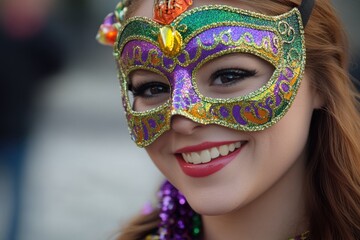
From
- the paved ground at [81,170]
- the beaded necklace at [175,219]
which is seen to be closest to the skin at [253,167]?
the beaded necklace at [175,219]

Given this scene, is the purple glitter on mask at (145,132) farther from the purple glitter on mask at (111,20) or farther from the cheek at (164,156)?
the purple glitter on mask at (111,20)

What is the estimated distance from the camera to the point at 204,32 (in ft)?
5.48

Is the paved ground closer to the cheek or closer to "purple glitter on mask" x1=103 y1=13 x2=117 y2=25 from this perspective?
"purple glitter on mask" x1=103 y1=13 x2=117 y2=25

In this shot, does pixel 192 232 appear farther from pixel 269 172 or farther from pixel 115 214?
pixel 115 214

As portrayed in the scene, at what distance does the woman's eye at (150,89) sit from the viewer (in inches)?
70.6

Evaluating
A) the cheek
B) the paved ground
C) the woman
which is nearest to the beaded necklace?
the woman

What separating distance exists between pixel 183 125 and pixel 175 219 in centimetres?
61

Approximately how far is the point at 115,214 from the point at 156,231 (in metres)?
1.95

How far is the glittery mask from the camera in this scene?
166 centimetres

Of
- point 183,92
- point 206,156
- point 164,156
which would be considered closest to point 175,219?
point 164,156

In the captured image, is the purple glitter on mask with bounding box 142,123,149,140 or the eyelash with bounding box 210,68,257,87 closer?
the eyelash with bounding box 210,68,257,87

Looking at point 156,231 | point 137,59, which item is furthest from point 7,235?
point 137,59

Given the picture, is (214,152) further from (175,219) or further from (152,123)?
(175,219)

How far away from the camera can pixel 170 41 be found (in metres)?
1.67
